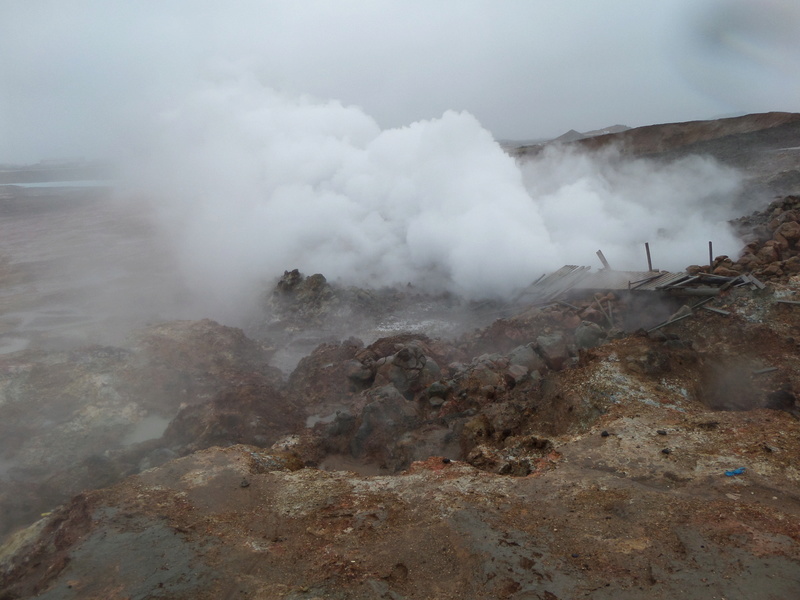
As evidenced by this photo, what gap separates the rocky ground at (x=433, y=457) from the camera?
333 centimetres

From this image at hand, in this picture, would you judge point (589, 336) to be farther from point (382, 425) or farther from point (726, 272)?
point (382, 425)

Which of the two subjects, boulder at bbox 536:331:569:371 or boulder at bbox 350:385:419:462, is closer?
boulder at bbox 350:385:419:462

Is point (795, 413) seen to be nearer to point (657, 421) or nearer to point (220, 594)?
point (657, 421)

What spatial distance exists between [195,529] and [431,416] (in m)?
3.16

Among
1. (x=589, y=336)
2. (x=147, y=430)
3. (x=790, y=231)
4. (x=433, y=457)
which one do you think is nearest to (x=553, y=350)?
(x=589, y=336)

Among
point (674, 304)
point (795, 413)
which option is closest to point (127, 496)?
point (795, 413)

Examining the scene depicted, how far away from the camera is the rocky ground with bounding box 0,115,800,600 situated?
3.33 metres

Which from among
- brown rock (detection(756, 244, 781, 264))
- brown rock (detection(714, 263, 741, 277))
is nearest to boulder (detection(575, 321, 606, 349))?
→ brown rock (detection(714, 263, 741, 277))

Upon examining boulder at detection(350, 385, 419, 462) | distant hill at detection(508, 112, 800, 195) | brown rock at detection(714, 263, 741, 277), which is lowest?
boulder at detection(350, 385, 419, 462)

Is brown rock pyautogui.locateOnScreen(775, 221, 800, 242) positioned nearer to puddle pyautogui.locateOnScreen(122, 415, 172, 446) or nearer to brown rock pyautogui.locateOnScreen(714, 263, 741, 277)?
brown rock pyautogui.locateOnScreen(714, 263, 741, 277)

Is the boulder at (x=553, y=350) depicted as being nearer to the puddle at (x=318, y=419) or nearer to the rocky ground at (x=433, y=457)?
the rocky ground at (x=433, y=457)

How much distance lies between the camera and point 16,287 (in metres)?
14.9

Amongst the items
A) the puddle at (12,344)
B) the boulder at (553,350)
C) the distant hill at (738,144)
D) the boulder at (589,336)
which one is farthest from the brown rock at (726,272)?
the puddle at (12,344)

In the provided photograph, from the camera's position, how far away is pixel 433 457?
5.14 meters
